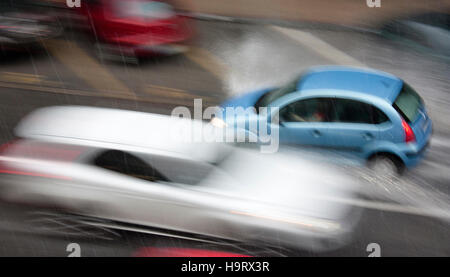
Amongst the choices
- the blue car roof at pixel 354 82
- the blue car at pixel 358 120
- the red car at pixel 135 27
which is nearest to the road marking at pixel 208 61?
the red car at pixel 135 27

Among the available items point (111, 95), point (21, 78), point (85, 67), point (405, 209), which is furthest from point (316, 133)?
point (21, 78)

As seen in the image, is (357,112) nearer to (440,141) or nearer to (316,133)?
(316,133)

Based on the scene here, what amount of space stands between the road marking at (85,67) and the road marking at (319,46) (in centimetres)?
413

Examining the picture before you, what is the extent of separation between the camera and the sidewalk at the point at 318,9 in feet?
38.4

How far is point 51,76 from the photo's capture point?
914cm

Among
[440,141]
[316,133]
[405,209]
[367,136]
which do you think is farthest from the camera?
[440,141]

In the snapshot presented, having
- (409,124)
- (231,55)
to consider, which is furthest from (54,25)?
(409,124)

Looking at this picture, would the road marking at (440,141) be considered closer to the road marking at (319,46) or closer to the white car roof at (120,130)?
the road marking at (319,46)

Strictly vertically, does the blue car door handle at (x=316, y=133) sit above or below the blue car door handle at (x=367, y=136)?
above

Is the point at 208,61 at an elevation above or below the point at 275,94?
above

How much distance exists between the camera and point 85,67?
9.47 m

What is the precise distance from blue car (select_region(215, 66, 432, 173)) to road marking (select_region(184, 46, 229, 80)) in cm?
281

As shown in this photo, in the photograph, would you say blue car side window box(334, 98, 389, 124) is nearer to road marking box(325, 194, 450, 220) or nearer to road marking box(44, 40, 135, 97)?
road marking box(325, 194, 450, 220)

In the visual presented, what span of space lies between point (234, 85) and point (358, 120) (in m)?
3.20
